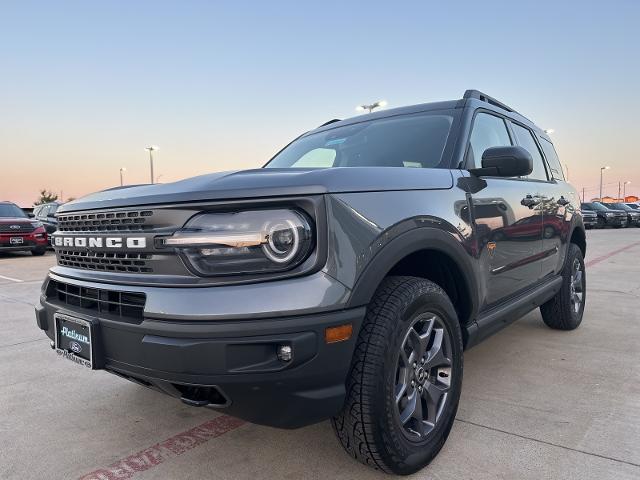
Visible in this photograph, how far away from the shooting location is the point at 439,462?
2.22 m

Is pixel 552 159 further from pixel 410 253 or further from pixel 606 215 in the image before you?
pixel 606 215

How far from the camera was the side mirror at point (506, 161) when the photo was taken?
8.41ft

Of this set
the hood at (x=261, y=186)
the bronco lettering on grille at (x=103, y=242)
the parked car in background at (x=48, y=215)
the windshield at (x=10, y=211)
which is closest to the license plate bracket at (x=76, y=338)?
the bronco lettering on grille at (x=103, y=242)

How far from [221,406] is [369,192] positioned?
98cm

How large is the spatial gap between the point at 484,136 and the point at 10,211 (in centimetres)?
1394

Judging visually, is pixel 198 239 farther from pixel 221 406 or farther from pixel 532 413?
pixel 532 413

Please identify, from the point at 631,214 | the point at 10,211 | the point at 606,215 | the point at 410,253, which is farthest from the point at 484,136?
the point at 631,214

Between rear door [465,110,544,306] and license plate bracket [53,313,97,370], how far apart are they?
6.24ft

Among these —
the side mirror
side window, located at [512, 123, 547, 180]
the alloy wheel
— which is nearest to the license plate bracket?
the alloy wheel

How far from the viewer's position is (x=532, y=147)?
4059 millimetres

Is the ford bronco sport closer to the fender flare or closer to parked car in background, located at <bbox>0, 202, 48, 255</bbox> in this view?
the fender flare

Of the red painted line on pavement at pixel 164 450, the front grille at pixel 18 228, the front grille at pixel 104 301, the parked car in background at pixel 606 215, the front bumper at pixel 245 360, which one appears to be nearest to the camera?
the front bumper at pixel 245 360

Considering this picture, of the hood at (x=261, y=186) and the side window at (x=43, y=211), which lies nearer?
the hood at (x=261, y=186)

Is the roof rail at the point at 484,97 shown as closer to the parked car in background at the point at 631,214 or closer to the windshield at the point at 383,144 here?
the windshield at the point at 383,144
